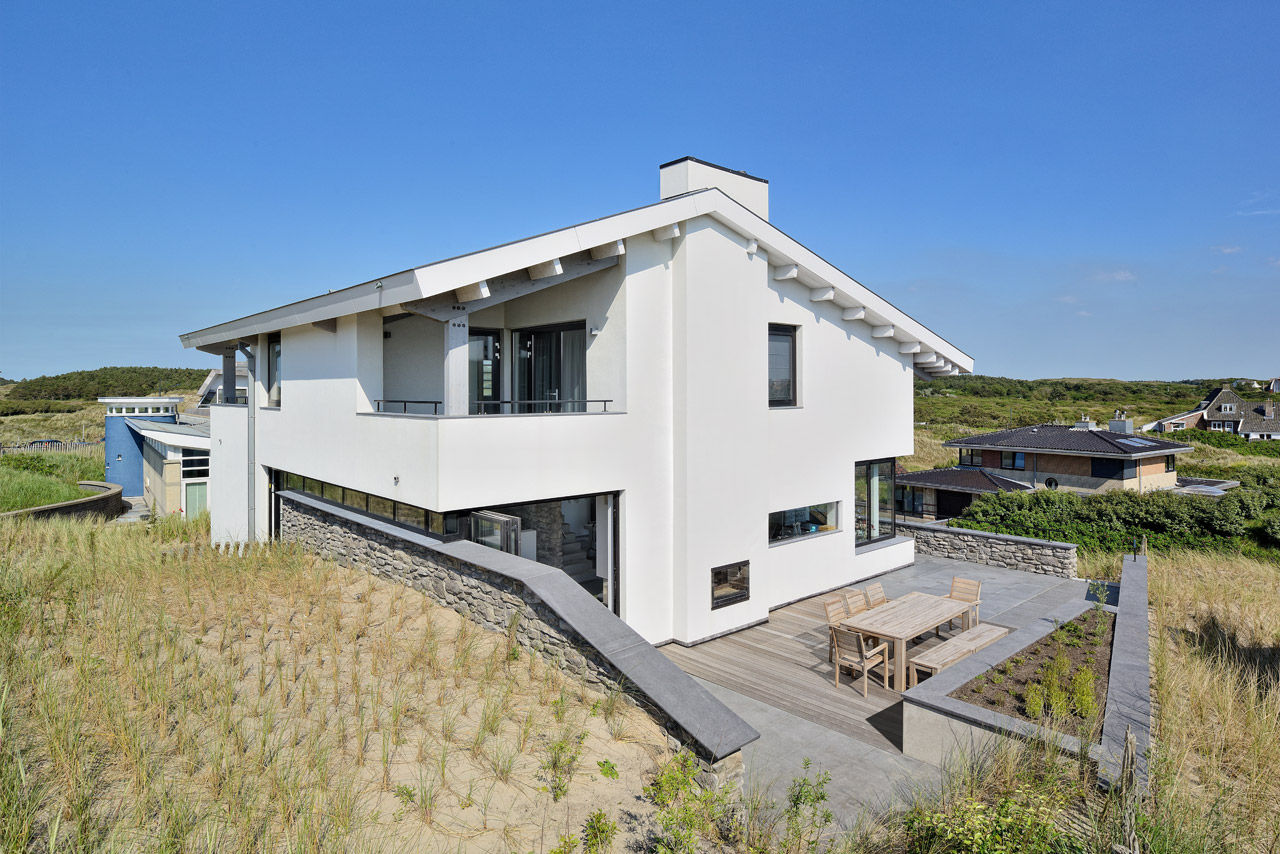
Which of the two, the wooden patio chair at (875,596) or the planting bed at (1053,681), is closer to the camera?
the planting bed at (1053,681)

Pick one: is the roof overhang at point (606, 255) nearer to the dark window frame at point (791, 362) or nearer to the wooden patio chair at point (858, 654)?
the dark window frame at point (791, 362)

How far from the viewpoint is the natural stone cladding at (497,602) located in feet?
17.5

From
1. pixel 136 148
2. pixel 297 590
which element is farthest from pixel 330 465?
pixel 136 148

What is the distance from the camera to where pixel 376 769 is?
4629 mm

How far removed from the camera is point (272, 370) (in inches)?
531

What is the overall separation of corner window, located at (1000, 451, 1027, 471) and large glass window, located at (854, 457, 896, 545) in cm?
2780

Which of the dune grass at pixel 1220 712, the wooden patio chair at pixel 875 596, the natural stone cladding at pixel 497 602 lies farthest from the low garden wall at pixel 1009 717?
the natural stone cladding at pixel 497 602

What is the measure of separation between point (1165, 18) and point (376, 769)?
58.1ft

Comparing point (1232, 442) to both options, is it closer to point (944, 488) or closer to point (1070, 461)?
point (1070, 461)

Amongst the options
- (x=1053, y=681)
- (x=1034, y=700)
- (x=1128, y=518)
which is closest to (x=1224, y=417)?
(x=1128, y=518)

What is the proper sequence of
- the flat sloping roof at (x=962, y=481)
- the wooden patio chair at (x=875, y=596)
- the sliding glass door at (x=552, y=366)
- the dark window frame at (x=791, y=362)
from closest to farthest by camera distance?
the wooden patio chair at (x=875, y=596) → the sliding glass door at (x=552, y=366) → the dark window frame at (x=791, y=362) → the flat sloping roof at (x=962, y=481)

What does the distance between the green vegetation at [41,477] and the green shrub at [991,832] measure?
22709 millimetres

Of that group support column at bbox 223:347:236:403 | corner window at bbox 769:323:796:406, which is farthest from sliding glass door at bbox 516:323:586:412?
support column at bbox 223:347:236:403

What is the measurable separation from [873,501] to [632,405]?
22.6ft
